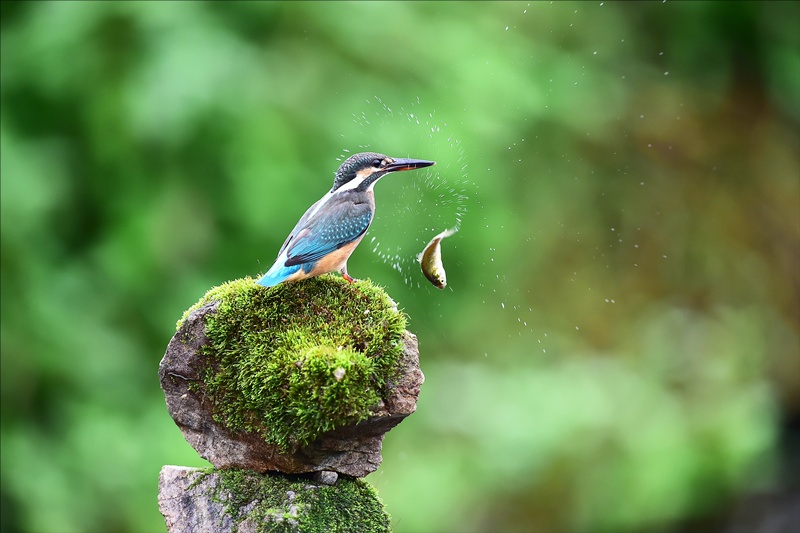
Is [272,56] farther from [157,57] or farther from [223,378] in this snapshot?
[223,378]

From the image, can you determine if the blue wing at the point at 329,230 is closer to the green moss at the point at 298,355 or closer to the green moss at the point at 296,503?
the green moss at the point at 298,355

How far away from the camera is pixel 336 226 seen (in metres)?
3.28

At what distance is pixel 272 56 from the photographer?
19.3ft

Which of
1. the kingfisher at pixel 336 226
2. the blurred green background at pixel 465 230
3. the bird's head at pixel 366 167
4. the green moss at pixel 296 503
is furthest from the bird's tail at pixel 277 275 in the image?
the blurred green background at pixel 465 230

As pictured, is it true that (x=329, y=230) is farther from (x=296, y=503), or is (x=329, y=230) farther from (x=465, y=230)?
(x=465, y=230)

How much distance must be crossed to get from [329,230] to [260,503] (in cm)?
91

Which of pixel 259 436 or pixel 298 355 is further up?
pixel 298 355

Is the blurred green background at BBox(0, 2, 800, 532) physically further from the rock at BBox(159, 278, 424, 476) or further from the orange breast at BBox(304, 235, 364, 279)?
the rock at BBox(159, 278, 424, 476)

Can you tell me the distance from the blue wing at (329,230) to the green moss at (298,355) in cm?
13

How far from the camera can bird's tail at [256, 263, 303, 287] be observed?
121 inches

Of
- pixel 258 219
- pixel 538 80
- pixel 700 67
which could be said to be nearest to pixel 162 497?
pixel 258 219

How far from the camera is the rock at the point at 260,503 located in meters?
3.01

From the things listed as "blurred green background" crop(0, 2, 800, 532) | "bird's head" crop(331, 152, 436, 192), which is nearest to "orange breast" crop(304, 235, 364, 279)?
"bird's head" crop(331, 152, 436, 192)

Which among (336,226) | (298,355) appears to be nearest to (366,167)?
(336,226)
